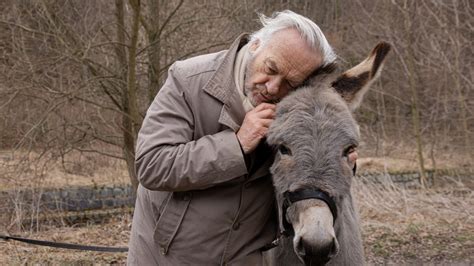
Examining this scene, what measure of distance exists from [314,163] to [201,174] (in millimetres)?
472

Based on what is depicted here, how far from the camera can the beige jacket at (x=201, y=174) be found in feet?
9.43

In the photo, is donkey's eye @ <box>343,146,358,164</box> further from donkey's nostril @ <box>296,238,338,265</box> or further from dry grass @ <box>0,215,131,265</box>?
dry grass @ <box>0,215,131,265</box>

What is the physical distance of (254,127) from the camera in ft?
9.57

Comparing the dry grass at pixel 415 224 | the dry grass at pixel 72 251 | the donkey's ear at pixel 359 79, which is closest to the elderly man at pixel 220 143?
the donkey's ear at pixel 359 79

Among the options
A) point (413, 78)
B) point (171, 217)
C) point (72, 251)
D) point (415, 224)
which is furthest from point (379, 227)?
point (171, 217)

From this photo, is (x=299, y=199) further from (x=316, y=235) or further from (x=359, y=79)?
(x=359, y=79)

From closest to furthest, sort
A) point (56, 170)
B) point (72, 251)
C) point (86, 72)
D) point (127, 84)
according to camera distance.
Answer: point (72, 251)
point (86, 72)
point (127, 84)
point (56, 170)

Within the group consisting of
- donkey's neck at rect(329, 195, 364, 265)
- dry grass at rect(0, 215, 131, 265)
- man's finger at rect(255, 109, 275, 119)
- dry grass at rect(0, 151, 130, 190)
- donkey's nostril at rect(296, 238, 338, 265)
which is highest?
man's finger at rect(255, 109, 275, 119)

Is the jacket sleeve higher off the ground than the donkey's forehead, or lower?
lower

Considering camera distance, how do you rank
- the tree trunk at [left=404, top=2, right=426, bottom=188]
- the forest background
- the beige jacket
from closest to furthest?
1. the beige jacket
2. the forest background
3. the tree trunk at [left=404, top=2, right=426, bottom=188]

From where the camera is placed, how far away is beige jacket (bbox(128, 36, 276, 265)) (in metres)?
2.88

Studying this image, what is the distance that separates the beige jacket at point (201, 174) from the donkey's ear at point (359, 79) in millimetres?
481

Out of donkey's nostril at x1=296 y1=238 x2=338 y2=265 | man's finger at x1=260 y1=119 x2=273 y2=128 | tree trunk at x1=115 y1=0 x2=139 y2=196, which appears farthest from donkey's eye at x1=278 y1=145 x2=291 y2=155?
tree trunk at x1=115 y1=0 x2=139 y2=196

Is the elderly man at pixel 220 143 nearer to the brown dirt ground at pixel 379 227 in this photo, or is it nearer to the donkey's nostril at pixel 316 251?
the donkey's nostril at pixel 316 251
